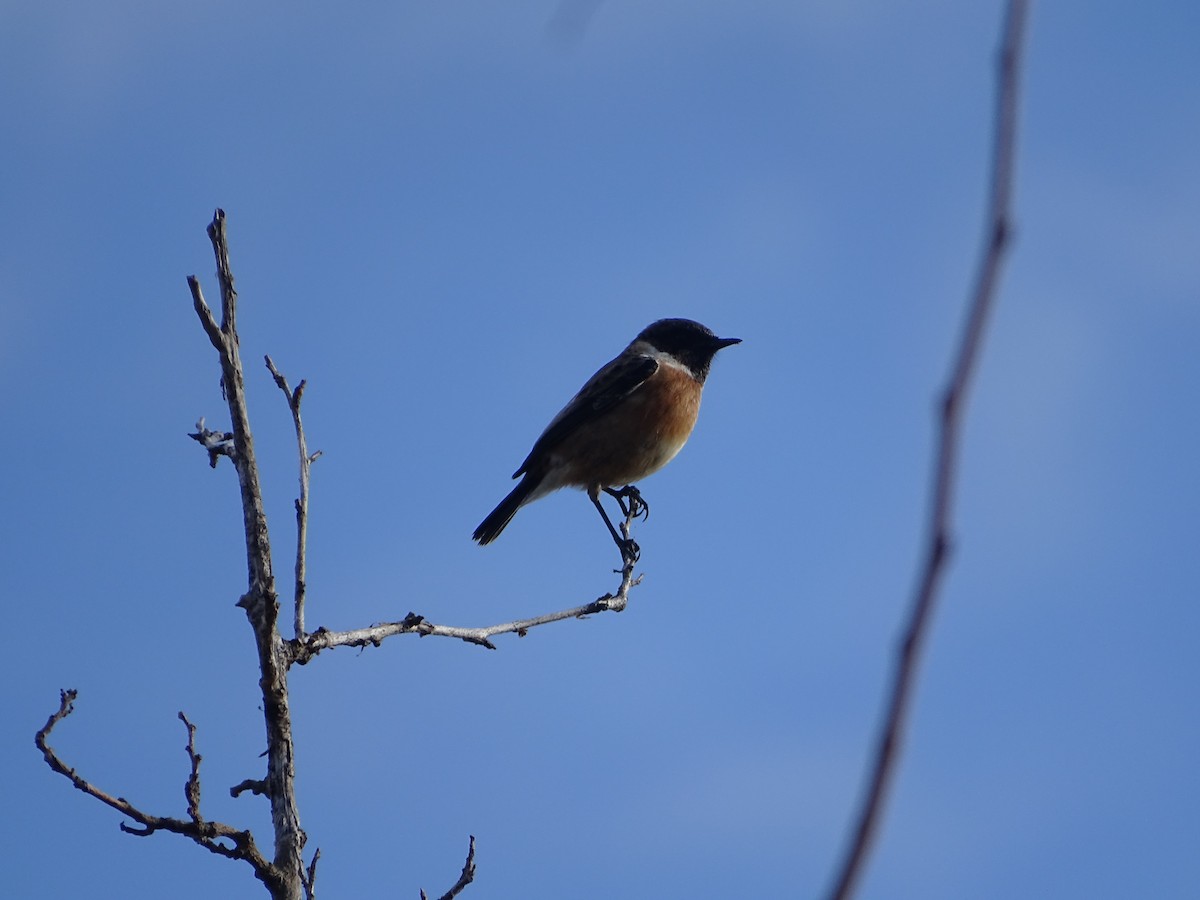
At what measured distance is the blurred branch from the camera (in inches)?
41.6

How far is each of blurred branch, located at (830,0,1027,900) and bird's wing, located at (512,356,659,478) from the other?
32.3ft

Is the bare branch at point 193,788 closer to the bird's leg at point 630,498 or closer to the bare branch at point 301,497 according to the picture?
the bare branch at point 301,497

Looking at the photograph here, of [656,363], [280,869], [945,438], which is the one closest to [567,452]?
[656,363]

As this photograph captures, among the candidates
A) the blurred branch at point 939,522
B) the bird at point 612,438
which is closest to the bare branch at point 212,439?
the blurred branch at point 939,522

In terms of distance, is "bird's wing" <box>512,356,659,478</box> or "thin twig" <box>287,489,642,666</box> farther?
"bird's wing" <box>512,356,659,478</box>

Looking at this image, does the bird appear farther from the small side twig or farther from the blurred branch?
the blurred branch

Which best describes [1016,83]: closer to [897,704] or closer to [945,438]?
[945,438]

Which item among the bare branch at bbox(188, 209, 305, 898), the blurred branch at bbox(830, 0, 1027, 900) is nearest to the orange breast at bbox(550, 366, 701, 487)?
the bare branch at bbox(188, 209, 305, 898)

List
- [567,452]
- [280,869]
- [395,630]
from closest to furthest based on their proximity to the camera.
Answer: [280,869] → [395,630] → [567,452]

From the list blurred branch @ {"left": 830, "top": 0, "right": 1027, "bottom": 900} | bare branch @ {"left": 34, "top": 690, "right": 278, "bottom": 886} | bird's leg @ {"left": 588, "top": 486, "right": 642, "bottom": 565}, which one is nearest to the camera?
blurred branch @ {"left": 830, "top": 0, "right": 1027, "bottom": 900}

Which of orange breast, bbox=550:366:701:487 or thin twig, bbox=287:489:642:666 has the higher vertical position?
orange breast, bbox=550:366:701:487

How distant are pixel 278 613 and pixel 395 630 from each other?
0.67 meters

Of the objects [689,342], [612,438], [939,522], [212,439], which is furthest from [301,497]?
[689,342]

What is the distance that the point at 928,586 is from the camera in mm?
1064
